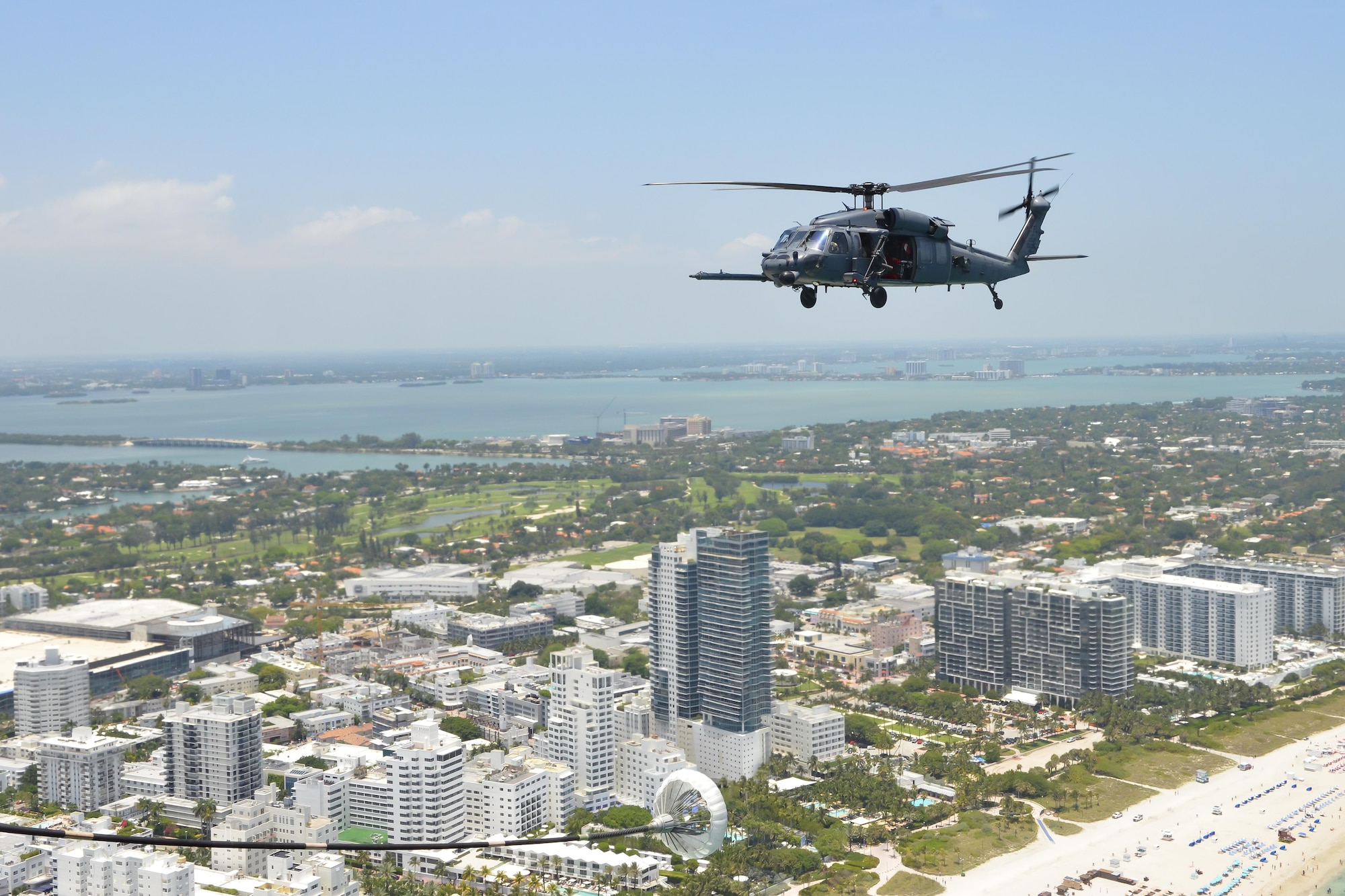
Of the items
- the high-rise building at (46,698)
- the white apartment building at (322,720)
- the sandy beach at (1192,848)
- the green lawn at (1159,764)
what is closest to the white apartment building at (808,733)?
the sandy beach at (1192,848)

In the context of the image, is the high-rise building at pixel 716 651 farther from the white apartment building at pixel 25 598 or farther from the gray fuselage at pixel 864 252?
the white apartment building at pixel 25 598

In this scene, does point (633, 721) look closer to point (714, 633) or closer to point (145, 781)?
point (714, 633)

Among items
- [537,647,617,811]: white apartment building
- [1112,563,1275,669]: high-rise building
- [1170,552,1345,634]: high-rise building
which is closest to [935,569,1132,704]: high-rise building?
[1112,563,1275,669]: high-rise building

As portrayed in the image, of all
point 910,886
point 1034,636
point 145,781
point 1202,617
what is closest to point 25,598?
point 145,781

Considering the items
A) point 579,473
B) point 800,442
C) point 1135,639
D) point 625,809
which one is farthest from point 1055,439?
point 625,809

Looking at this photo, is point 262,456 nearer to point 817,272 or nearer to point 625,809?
point 625,809

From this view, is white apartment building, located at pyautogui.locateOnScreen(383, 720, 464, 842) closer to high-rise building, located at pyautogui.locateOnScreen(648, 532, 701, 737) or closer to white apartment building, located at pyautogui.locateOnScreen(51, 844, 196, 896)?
white apartment building, located at pyautogui.locateOnScreen(51, 844, 196, 896)
